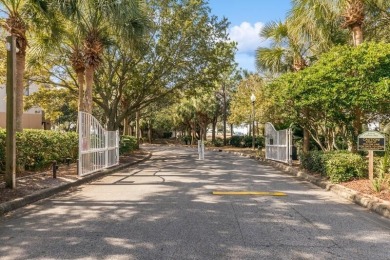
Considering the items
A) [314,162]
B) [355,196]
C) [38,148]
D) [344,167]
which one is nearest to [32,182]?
[38,148]

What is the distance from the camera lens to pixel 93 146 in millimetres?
13555

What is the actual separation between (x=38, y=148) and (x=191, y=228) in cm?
906

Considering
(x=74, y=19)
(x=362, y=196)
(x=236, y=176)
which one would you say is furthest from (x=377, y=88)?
(x=74, y=19)

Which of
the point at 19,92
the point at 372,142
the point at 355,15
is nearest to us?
the point at 372,142

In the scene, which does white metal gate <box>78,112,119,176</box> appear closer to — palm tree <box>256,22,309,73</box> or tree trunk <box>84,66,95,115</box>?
tree trunk <box>84,66,95,115</box>

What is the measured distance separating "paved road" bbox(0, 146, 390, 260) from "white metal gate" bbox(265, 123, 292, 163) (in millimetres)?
7826

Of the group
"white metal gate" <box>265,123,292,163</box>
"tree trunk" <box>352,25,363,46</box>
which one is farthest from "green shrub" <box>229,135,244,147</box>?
"tree trunk" <box>352,25,363,46</box>

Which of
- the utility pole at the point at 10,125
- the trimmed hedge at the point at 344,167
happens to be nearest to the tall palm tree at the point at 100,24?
the utility pole at the point at 10,125

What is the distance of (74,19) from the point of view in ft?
45.4

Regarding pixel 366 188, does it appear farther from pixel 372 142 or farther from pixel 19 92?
pixel 19 92

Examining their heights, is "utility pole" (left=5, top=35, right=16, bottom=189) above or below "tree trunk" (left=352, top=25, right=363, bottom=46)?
below

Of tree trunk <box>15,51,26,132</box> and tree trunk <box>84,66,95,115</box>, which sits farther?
tree trunk <box>84,66,95,115</box>

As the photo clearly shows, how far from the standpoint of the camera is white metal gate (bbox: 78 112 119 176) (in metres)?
12.2

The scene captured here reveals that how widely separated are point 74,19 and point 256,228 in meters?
Answer: 11.1
